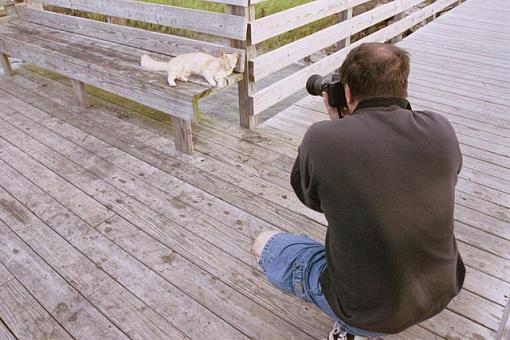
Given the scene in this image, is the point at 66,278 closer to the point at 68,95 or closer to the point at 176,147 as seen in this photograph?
the point at 176,147

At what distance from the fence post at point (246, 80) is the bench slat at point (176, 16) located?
60 mm

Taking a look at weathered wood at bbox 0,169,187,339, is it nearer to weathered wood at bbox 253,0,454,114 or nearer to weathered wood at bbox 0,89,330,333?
weathered wood at bbox 0,89,330,333

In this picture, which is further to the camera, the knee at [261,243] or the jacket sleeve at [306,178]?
the knee at [261,243]

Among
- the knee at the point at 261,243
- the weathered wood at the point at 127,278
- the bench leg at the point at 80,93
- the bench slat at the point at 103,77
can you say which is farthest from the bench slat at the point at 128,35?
the knee at the point at 261,243

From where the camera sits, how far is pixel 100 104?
11.6 feet

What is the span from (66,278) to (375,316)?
139cm

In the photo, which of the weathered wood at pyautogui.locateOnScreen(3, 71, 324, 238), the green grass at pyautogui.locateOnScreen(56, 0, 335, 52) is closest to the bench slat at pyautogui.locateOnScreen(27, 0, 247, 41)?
the weathered wood at pyautogui.locateOnScreen(3, 71, 324, 238)

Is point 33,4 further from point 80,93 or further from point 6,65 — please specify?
point 80,93

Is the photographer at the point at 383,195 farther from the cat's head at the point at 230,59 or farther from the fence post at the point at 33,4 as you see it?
the fence post at the point at 33,4

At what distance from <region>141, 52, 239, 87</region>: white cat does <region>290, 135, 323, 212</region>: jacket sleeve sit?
1.46 meters

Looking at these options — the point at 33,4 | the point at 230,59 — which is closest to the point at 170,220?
the point at 230,59

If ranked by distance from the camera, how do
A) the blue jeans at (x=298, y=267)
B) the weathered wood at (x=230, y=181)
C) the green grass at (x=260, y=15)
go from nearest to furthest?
the blue jeans at (x=298, y=267) < the weathered wood at (x=230, y=181) < the green grass at (x=260, y=15)

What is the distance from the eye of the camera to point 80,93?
134 inches

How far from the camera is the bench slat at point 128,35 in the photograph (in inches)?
113
